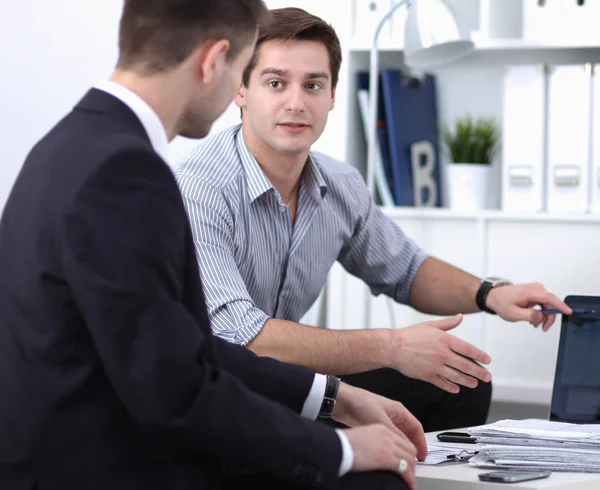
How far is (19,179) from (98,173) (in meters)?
0.14

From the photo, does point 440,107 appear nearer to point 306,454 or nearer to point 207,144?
point 207,144

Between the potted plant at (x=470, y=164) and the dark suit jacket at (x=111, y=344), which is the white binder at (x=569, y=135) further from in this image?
the dark suit jacket at (x=111, y=344)

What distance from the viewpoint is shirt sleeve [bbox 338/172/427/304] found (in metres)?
2.30

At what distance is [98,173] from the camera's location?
97 centimetres

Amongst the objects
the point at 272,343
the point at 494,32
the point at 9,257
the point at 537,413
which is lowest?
the point at 537,413

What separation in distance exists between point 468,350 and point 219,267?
0.54 meters

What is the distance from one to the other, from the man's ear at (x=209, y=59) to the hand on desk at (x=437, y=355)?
670 millimetres

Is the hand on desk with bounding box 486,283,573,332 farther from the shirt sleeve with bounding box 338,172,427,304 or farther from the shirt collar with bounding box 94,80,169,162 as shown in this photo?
the shirt collar with bounding box 94,80,169,162

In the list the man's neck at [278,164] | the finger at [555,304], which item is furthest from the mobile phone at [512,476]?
the man's neck at [278,164]

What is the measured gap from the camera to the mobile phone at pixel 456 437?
160 cm

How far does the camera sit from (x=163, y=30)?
1.10m

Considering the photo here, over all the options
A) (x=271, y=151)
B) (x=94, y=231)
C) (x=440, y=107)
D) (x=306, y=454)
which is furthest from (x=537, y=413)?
(x=94, y=231)

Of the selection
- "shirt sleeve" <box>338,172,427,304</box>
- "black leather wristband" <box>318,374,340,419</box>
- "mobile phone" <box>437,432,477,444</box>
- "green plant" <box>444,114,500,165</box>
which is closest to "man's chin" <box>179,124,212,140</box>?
"black leather wristband" <box>318,374,340,419</box>

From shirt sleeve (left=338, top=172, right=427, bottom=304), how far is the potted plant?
0.58 meters
